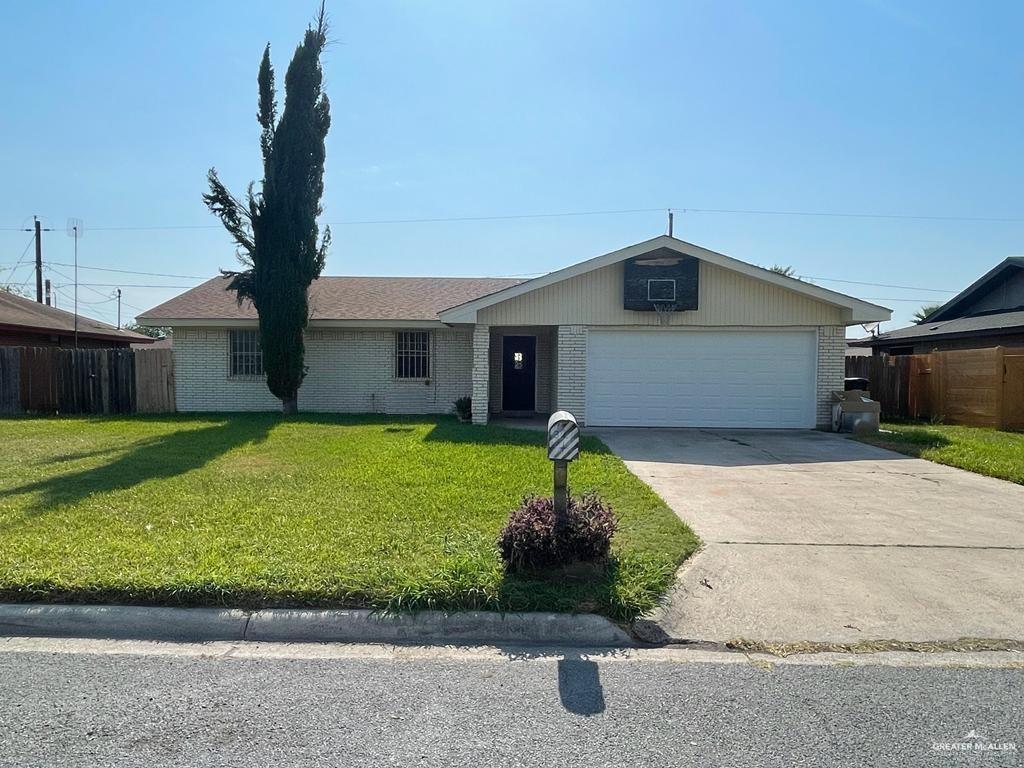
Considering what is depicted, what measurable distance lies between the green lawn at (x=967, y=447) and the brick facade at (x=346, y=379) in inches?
380

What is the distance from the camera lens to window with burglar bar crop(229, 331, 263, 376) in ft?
53.1

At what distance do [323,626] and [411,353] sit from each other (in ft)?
41.7

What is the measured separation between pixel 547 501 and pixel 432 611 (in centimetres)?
117

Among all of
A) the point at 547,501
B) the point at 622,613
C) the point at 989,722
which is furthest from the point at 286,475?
the point at 989,722

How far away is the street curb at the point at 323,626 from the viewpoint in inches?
146

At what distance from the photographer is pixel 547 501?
14.8 ft

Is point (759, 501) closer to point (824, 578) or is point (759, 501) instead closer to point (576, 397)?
point (824, 578)

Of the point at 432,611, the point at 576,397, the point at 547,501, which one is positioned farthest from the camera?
the point at 576,397

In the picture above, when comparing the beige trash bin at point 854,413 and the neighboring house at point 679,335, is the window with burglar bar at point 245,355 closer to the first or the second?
the neighboring house at point 679,335

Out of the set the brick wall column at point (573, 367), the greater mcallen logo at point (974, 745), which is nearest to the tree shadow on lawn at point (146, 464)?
the brick wall column at point (573, 367)

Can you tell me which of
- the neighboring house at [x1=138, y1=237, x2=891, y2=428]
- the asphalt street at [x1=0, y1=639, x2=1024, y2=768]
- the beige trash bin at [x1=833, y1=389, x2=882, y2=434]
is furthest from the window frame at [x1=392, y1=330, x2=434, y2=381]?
the asphalt street at [x1=0, y1=639, x2=1024, y2=768]

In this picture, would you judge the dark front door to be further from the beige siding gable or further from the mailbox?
Result: the mailbox

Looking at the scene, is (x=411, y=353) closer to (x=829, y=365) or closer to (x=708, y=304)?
(x=708, y=304)

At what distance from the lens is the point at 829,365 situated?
505 inches
